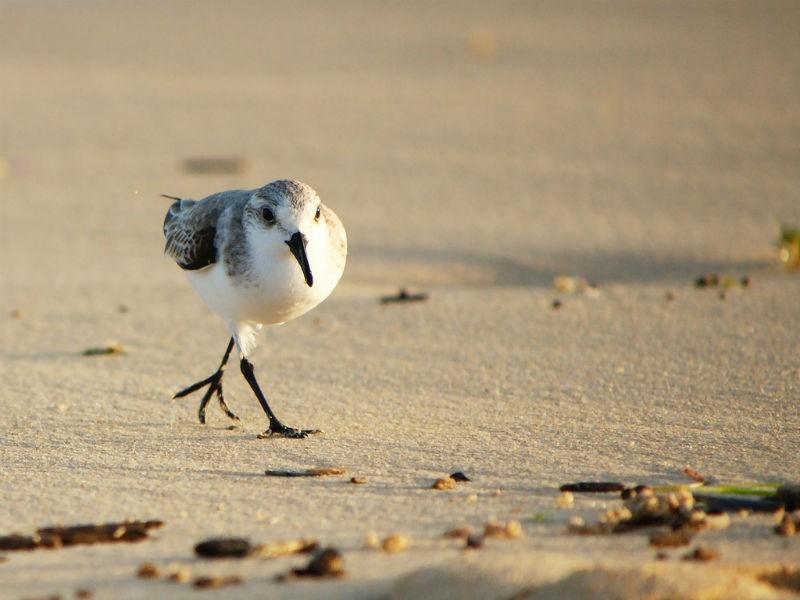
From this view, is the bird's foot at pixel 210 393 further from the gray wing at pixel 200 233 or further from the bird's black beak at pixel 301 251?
the bird's black beak at pixel 301 251

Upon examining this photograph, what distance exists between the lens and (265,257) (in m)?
4.77

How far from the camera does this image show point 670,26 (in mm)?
17297

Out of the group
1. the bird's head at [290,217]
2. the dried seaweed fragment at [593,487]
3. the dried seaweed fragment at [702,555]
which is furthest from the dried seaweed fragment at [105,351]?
the dried seaweed fragment at [702,555]

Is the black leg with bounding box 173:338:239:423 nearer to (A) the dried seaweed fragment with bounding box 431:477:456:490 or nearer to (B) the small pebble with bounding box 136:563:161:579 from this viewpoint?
(A) the dried seaweed fragment with bounding box 431:477:456:490

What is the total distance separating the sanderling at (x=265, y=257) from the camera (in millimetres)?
4742

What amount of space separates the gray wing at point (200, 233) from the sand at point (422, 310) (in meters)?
0.65

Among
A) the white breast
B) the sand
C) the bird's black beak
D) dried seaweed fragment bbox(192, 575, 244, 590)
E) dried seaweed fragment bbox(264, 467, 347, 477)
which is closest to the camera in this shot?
dried seaweed fragment bbox(192, 575, 244, 590)

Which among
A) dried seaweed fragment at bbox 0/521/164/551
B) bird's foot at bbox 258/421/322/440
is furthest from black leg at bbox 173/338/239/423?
dried seaweed fragment at bbox 0/521/164/551

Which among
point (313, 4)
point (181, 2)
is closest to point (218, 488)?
point (313, 4)

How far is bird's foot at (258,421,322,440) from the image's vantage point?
4.82m

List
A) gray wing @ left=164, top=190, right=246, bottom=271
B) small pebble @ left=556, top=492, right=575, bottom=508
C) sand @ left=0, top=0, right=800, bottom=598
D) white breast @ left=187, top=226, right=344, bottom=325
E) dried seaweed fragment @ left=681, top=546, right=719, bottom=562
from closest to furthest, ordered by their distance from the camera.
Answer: dried seaweed fragment @ left=681, top=546, right=719, bottom=562
sand @ left=0, top=0, right=800, bottom=598
small pebble @ left=556, top=492, right=575, bottom=508
white breast @ left=187, top=226, right=344, bottom=325
gray wing @ left=164, top=190, right=246, bottom=271

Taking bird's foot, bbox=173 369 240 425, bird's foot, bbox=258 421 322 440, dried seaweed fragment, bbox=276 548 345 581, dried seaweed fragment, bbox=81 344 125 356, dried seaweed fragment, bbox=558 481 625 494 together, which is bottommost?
dried seaweed fragment, bbox=276 548 345 581

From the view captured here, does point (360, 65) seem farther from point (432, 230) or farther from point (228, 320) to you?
point (228, 320)

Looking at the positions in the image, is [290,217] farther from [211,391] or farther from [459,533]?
[459,533]
